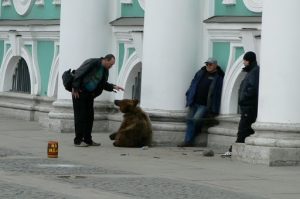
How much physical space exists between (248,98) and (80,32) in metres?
5.43

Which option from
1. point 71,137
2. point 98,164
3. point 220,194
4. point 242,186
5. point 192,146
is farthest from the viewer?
point 71,137

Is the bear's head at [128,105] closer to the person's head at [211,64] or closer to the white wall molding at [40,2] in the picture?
the person's head at [211,64]

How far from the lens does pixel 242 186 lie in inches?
592

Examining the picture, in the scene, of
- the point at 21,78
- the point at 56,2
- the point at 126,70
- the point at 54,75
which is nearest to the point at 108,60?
the point at 126,70

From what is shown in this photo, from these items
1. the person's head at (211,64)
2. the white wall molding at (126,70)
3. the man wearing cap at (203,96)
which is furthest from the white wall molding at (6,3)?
the person's head at (211,64)

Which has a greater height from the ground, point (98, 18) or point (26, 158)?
point (98, 18)

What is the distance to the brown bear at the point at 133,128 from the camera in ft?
67.1

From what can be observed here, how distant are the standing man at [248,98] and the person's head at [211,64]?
127 cm

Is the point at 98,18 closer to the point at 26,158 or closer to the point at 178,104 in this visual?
the point at 178,104

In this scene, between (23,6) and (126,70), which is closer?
(126,70)

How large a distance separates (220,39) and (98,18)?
352cm

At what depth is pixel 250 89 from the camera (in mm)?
19000

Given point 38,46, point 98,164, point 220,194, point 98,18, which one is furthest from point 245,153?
Result: point 38,46

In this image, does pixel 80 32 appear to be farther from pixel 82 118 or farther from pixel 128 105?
pixel 82 118
